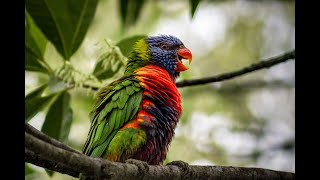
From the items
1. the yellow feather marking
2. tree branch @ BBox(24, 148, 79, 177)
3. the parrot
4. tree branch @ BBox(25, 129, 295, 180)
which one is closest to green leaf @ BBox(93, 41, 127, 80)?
the yellow feather marking

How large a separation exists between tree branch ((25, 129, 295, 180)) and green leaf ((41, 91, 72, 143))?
1226 mm

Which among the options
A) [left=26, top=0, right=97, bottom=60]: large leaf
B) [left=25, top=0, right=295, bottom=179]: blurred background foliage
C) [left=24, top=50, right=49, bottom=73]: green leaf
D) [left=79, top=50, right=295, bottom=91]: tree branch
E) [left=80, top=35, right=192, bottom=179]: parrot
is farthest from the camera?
[left=25, top=0, right=295, bottom=179]: blurred background foliage

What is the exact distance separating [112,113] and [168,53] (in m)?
0.92

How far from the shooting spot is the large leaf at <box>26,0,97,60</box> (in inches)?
131

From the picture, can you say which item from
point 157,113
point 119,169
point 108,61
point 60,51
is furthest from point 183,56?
point 119,169

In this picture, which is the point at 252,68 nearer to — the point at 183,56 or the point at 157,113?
the point at 183,56

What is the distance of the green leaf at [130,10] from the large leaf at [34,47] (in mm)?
663

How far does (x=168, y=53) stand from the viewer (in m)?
3.81

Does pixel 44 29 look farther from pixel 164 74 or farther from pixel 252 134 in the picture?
pixel 252 134

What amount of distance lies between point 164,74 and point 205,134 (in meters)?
4.54

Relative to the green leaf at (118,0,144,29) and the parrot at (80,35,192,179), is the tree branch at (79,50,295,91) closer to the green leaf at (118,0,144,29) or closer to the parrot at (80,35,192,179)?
the parrot at (80,35,192,179)

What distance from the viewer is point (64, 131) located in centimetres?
355
